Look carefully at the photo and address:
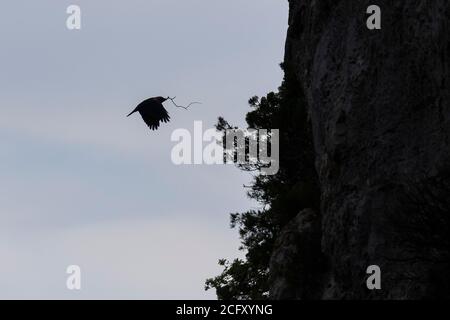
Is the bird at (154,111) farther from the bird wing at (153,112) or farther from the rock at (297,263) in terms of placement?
the rock at (297,263)

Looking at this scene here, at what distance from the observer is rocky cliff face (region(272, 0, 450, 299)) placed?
867 inches

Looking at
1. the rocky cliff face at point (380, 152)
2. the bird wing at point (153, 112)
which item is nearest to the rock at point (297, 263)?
the rocky cliff face at point (380, 152)

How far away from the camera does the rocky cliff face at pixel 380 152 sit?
22016 millimetres

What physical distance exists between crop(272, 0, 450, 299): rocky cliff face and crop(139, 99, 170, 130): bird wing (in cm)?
492

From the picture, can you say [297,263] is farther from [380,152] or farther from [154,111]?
[154,111]

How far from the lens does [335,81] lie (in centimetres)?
2664

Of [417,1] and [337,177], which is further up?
[417,1]

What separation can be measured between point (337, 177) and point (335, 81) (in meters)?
2.63

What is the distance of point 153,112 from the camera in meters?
23.6

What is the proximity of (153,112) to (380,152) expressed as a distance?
5648 mm

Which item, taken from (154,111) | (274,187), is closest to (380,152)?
(154,111)
